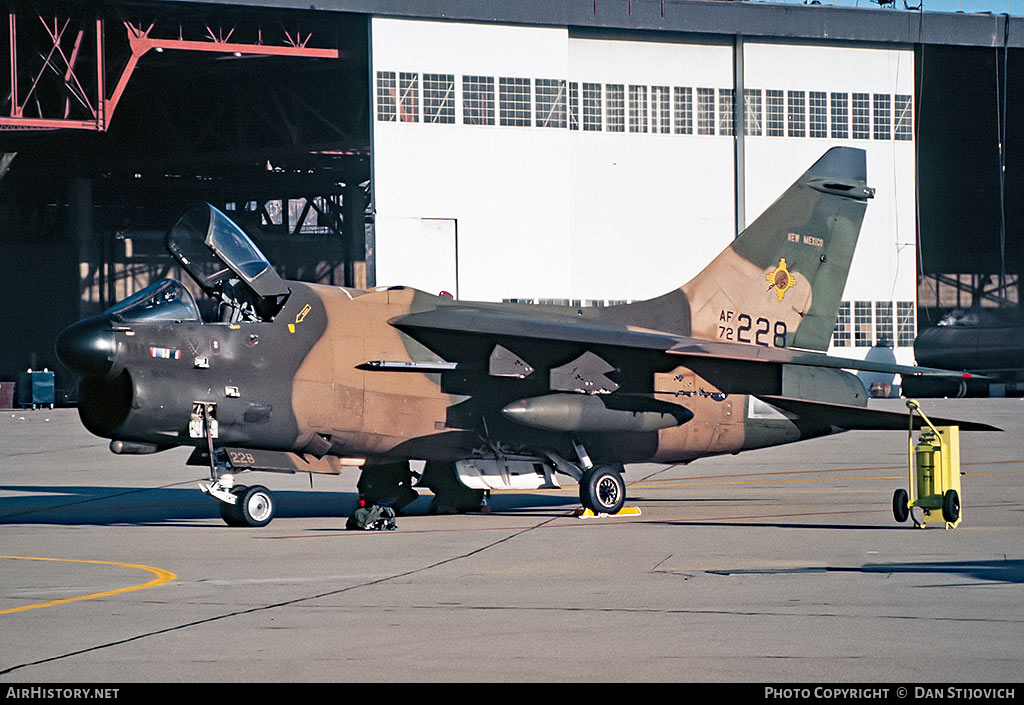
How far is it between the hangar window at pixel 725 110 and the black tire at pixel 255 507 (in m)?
36.0

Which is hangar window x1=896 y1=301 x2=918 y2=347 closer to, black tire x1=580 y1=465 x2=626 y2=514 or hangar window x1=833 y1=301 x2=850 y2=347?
hangar window x1=833 y1=301 x2=850 y2=347

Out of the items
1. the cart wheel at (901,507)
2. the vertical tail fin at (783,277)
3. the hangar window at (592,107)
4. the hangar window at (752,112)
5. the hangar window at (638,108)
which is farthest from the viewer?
the hangar window at (752,112)

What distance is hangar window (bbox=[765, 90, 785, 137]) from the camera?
4934 centimetres

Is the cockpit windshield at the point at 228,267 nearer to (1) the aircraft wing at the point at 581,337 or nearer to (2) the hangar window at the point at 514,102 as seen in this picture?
(1) the aircraft wing at the point at 581,337

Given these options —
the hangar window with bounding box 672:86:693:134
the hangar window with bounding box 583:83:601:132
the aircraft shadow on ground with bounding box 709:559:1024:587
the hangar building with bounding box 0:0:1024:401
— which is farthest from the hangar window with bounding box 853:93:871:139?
the aircraft shadow on ground with bounding box 709:559:1024:587

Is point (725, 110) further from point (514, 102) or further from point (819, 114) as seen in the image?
point (514, 102)

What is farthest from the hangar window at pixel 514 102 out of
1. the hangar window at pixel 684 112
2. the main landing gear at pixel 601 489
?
the main landing gear at pixel 601 489

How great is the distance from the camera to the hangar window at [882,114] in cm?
5034

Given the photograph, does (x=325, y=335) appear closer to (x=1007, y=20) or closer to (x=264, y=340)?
(x=264, y=340)

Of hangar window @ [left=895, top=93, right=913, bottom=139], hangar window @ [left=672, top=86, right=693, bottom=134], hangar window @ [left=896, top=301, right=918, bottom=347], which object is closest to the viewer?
hangar window @ [left=672, top=86, right=693, bottom=134]

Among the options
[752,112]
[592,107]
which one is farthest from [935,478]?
[752,112]

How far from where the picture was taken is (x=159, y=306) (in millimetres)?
15242

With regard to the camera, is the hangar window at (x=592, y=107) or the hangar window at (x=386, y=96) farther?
the hangar window at (x=592, y=107)

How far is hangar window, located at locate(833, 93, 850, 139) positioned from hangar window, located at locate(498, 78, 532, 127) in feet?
40.3
